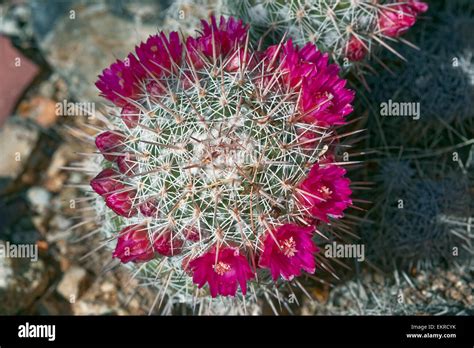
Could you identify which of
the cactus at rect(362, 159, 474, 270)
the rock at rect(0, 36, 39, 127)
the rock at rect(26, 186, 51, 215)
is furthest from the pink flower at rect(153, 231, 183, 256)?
the rock at rect(0, 36, 39, 127)

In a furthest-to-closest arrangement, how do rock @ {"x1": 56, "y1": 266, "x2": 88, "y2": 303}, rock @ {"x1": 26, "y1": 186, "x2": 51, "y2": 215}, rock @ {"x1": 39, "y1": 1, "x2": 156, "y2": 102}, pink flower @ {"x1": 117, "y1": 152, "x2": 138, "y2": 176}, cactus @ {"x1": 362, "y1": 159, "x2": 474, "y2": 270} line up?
rock @ {"x1": 39, "y1": 1, "x2": 156, "y2": 102} < rock @ {"x1": 26, "y1": 186, "x2": 51, "y2": 215} < rock @ {"x1": 56, "y1": 266, "x2": 88, "y2": 303} < cactus @ {"x1": 362, "y1": 159, "x2": 474, "y2": 270} < pink flower @ {"x1": 117, "y1": 152, "x2": 138, "y2": 176}

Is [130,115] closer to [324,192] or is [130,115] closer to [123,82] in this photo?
[123,82]

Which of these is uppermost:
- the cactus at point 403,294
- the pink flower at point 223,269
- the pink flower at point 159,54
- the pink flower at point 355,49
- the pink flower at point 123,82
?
the pink flower at point 355,49

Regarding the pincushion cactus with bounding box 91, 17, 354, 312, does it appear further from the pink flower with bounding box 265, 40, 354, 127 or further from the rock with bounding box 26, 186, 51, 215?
the rock with bounding box 26, 186, 51, 215

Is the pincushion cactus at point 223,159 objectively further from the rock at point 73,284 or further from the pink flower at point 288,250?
the rock at point 73,284

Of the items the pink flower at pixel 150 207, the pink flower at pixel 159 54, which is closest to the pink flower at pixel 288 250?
the pink flower at pixel 150 207

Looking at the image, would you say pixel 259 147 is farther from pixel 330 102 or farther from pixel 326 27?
pixel 326 27

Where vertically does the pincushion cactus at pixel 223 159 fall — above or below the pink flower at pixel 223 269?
above
